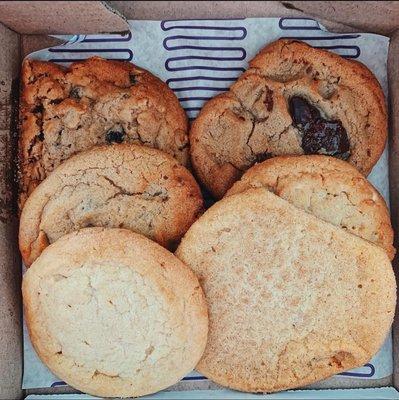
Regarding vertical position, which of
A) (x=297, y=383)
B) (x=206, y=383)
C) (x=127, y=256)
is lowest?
(x=206, y=383)

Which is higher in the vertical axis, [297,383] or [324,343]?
[324,343]

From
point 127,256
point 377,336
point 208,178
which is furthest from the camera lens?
point 208,178

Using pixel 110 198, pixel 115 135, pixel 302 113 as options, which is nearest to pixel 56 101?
pixel 115 135

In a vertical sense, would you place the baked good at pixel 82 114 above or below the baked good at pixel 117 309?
above

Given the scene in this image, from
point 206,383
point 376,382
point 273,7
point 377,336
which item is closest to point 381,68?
point 273,7

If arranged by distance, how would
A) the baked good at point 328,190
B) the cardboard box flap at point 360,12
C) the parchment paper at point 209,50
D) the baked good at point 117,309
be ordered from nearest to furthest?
1. the baked good at point 117,309
2. the baked good at point 328,190
3. the cardboard box flap at point 360,12
4. the parchment paper at point 209,50

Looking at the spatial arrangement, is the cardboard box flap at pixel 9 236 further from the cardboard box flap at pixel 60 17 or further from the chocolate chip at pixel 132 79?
the chocolate chip at pixel 132 79

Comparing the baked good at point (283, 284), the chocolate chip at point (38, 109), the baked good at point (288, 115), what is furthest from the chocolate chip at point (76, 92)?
the baked good at point (283, 284)

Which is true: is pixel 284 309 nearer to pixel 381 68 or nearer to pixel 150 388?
pixel 150 388
